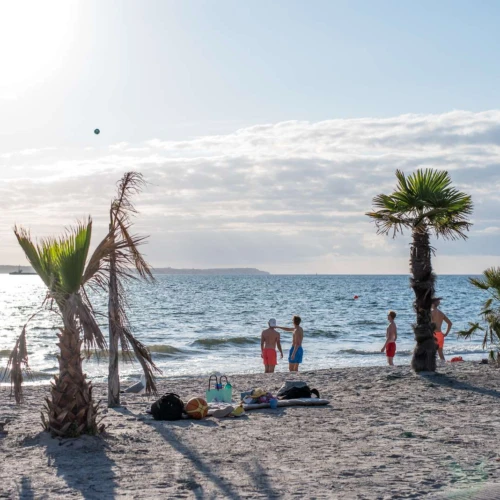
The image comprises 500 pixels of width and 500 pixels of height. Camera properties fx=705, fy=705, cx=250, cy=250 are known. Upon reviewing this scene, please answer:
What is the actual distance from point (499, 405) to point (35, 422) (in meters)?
6.79

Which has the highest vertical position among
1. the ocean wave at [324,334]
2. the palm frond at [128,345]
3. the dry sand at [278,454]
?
the palm frond at [128,345]

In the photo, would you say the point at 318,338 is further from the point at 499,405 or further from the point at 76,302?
the point at 76,302

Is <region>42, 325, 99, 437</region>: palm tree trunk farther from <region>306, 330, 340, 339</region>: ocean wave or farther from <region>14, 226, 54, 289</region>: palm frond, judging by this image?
<region>306, 330, 340, 339</region>: ocean wave

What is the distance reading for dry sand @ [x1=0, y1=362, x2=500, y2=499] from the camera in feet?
20.0

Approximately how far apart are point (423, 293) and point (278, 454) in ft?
23.7

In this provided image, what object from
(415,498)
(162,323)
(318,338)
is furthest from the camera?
(162,323)

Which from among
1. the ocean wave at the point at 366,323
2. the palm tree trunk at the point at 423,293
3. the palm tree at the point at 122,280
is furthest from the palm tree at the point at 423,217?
the ocean wave at the point at 366,323

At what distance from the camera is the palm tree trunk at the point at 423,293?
45.3 ft

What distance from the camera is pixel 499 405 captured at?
1067 centimetres

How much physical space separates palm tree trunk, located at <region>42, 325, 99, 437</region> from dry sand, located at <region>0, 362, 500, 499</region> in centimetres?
18

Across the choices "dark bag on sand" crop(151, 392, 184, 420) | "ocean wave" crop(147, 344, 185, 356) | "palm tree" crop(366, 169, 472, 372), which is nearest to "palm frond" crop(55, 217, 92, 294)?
"dark bag on sand" crop(151, 392, 184, 420)

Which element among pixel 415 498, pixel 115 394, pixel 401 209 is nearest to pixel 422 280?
pixel 401 209

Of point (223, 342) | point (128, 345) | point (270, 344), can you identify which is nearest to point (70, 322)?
point (128, 345)

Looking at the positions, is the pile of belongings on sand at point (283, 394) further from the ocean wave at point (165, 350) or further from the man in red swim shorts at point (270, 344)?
the ocean wave at point (165, 350)
